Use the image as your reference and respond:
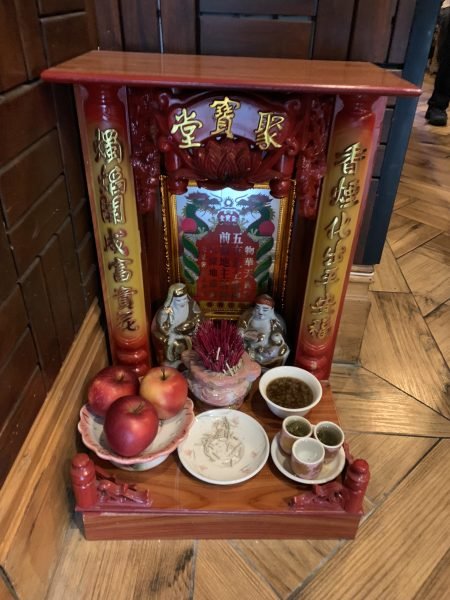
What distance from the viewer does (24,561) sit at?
72 cm

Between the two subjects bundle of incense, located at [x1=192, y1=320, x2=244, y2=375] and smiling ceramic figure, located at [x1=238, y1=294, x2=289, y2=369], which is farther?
smiling ceramic figure, located at [x1=238, y1=294, x2=289, y2=369]

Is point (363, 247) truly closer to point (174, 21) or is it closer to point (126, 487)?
point (174, 21)

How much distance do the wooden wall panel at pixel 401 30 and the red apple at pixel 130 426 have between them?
0.79 meters

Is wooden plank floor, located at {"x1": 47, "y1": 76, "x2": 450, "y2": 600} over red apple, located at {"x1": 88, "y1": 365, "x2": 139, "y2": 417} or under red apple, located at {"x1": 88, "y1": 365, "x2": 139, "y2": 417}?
under

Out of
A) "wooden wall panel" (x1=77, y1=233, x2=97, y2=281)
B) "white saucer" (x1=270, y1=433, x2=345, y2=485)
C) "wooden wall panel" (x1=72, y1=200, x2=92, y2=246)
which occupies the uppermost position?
"wooden wall panel" (x1=72, y1=200, x2=92, y2=246)

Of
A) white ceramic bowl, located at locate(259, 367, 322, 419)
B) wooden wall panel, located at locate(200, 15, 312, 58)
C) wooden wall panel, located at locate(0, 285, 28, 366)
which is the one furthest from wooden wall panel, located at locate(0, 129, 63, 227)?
white ceramic bowl, located at locate(259, 367, 322, 419)

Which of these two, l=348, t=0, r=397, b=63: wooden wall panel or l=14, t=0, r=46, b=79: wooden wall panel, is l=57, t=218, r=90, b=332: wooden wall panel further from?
l=348, t=0, r=397, b=63: wooden wall panel

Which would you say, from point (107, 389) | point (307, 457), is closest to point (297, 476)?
point (307, 457)

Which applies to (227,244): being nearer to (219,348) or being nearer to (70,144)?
(219,348)

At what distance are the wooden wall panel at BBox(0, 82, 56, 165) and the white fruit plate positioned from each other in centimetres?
47

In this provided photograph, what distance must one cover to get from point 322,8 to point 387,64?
0.53ft

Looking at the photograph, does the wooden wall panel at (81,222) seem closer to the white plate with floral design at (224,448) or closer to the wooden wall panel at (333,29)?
the white plate with floral design at (224,448)

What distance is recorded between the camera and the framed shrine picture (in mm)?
1095

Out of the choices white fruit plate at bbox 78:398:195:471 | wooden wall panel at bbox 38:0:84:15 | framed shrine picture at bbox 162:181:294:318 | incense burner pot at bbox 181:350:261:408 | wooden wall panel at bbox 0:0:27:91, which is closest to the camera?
wooden wall panel at bbox 0:0:27:91
